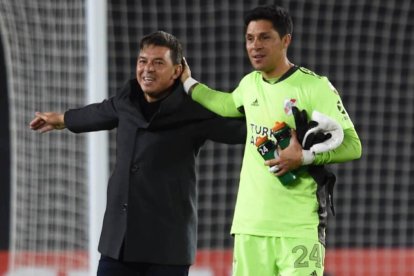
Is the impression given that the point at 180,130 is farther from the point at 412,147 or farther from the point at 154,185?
the point at 412,147

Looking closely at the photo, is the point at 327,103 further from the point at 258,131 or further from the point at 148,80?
the point at 148,80

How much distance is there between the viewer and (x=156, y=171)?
3455 millimetres

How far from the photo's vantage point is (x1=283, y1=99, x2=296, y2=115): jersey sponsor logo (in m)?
3.26

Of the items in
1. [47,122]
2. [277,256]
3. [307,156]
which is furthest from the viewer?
[47,122]

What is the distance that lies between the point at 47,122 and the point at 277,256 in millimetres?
975

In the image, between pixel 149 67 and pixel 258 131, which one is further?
pixel 149 67

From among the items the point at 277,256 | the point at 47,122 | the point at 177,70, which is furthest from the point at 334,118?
the point at 47,122

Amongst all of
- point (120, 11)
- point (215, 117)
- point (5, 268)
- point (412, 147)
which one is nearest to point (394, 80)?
point (412, 147)

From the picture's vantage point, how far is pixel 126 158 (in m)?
3.47

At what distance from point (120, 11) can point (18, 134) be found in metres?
0.99

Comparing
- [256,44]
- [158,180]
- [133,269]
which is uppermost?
[256,44]

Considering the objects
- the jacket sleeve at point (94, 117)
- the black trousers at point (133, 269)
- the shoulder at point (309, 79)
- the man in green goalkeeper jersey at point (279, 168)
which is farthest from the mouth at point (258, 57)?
the black trousers at point (133, 269)

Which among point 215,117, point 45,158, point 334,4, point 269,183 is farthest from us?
point 334,4

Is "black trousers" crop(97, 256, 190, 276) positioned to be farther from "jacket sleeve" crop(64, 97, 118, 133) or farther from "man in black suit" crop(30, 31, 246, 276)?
"jacket sleeve" crop(64, 97, 118, 133)
